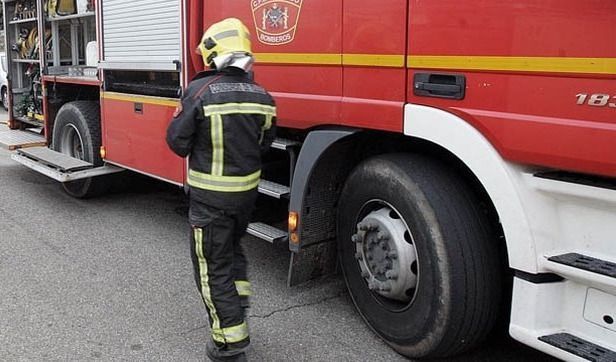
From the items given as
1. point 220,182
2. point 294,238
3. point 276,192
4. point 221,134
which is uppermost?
point 221,134

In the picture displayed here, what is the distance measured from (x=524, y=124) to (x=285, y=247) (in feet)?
9.62

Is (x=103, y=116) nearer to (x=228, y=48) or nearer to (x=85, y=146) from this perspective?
(x=85, y=146)

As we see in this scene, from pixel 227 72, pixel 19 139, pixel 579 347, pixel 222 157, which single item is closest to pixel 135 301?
pixel 222 157

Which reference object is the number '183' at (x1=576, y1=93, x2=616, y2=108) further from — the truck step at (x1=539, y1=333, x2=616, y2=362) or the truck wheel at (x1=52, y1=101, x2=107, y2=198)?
the truck wheel at (x1=52, y1=101, x2=107, y2=198)

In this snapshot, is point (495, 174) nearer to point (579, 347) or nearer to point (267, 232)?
point (579, 347)

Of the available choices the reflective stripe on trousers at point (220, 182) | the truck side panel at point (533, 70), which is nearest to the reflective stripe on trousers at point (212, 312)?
the reflective stripe on trousers at point (220, 182)

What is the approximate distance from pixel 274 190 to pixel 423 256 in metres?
1.30

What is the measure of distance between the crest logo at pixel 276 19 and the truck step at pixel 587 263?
6.34 feet

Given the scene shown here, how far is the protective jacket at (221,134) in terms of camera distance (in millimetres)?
3059

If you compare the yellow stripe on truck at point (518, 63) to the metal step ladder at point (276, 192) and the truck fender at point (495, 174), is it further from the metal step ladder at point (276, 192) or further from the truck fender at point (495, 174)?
the metal step ladder at point (276, 192)

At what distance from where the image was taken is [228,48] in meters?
3.12

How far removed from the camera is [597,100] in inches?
92.0

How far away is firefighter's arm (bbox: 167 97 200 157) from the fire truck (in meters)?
0.78

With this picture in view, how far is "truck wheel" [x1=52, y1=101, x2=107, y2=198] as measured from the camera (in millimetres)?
6371
